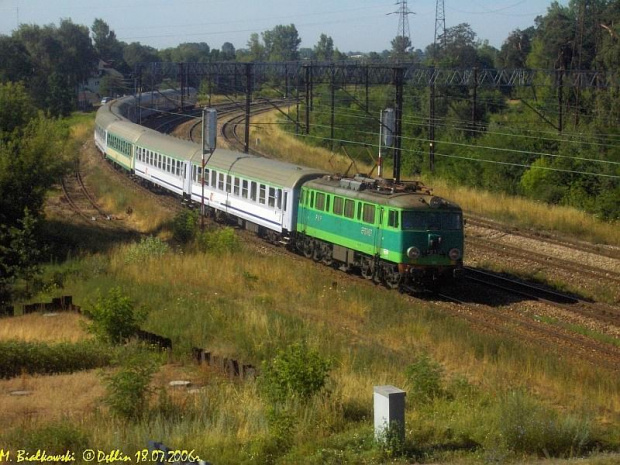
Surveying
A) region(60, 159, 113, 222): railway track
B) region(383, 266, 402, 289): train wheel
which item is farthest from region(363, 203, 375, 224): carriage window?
region(60, 159, 113, 222): railway track

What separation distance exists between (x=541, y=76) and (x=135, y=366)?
5613 centimetres

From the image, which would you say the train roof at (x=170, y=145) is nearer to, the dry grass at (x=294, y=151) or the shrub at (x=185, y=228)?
the shrub at (x=185, y=228)

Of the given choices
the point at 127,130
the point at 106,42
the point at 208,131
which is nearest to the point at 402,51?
the point at 127,130

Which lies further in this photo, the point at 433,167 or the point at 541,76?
the point at 541,76

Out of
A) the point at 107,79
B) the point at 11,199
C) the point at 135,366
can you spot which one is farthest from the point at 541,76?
the point at 107,79

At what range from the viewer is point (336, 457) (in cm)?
992

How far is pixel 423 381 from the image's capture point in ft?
43.2

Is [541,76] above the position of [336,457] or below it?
above

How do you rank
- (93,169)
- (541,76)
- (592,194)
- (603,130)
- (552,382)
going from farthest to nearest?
1. (541,76)
2. (93,169)
3. (603,130)
4. (592,194)
5. (552,382)

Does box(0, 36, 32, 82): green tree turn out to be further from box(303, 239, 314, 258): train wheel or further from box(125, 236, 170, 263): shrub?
box(303, 239, 314, 258): train wheel

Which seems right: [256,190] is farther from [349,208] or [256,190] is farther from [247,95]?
[247,95]

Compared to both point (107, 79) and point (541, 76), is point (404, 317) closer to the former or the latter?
point (541, 76)

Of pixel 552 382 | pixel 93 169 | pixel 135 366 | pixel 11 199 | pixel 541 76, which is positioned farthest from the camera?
pixel 541 76

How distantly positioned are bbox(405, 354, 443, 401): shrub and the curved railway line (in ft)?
13.6
